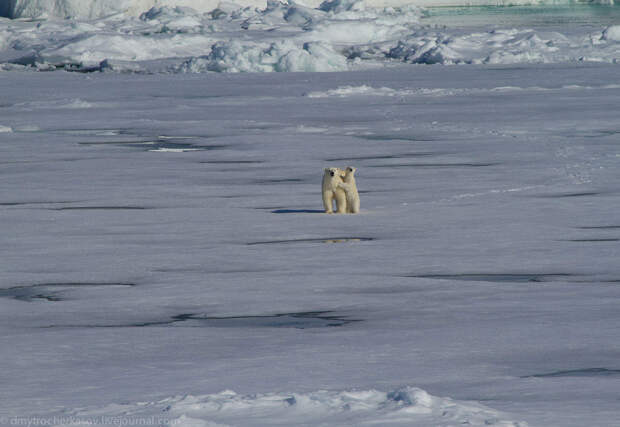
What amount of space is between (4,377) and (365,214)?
4255 mm

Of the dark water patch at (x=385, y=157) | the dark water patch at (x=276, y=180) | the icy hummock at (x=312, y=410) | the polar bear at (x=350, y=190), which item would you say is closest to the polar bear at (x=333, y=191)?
the polar bear at (x=350, y=190)

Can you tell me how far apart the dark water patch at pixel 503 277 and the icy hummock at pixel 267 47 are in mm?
20187

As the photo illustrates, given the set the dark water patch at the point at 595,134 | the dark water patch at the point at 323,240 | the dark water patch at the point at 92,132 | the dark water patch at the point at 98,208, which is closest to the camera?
the dark water patch at the point at 323,240

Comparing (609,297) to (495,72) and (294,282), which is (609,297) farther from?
(495,72)

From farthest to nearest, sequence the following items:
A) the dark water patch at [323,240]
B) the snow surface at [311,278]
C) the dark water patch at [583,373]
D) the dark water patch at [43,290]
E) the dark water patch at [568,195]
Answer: the dark water patch at [568,195], the dark water patch at [323,240], the dark water patch at [43,290], the dark water patch at [583,373], the snow surface at [311,278]

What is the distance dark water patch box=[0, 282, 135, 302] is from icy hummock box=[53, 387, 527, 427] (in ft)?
6.48

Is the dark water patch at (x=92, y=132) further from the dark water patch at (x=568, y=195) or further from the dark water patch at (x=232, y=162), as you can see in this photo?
the dark water patch at (x=568, y=195)

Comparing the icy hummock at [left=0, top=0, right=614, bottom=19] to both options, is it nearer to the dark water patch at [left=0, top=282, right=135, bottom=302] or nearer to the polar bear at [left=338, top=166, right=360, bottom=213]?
the polar bear at [left=338, top=166, right=360, bottom=213]

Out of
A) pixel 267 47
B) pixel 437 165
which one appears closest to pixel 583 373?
pixel 437 165

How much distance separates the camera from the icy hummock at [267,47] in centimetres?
2531

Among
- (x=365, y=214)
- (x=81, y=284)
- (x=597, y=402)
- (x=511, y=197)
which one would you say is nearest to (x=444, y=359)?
(x=597, y=402)

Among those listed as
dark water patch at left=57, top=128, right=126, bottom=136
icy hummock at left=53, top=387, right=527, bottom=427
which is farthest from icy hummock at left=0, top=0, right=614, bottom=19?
icy hummock at left=53, top=387, right=527, bottom=427

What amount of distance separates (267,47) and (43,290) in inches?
870

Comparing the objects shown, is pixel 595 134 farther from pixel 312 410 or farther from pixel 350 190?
pixel 312 410
